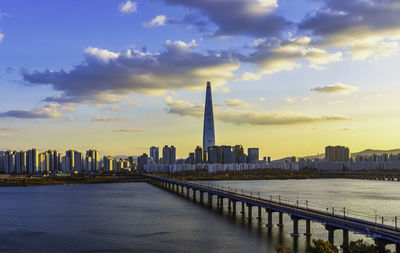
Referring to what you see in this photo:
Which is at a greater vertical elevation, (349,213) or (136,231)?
(349,213)

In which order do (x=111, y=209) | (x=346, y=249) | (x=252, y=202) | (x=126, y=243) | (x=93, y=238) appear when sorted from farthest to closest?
(x=111, y=209), (x=252, y=202), (x=93, y=238), (x=126, y=243), (x=346, y=249)

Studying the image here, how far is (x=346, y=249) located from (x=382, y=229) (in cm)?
421

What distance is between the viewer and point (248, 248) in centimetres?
4194

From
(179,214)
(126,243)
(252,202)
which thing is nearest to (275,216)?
(252,202)

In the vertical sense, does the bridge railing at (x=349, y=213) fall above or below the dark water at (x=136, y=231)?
above

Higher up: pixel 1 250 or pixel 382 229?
pixel 382 229

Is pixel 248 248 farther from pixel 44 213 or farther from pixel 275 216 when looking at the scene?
pixel 44 213

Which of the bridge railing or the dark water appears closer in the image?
the bridge railing

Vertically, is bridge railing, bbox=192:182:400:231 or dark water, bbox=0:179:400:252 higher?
bridge railing, bbox=192:182:400:231

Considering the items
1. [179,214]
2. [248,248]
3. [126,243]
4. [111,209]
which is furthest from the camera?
[111,209]

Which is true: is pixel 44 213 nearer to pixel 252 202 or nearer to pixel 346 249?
pixel 252 202

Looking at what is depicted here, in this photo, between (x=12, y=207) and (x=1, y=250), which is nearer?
(x=1, y=250)

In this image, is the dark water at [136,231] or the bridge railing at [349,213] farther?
the dark water at [136,231]

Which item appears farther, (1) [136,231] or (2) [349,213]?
(2) [349,213]
